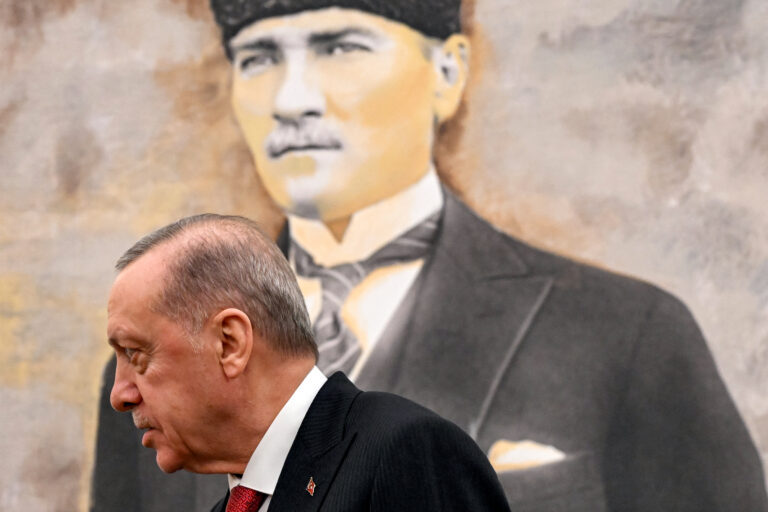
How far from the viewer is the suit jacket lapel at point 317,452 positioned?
5.24 ft

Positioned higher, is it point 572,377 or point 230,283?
point 230,283

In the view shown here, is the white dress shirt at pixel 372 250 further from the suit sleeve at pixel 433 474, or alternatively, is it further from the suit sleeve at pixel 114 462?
the suit sleeve at pixel 433 474

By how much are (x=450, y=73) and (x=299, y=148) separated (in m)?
0.75

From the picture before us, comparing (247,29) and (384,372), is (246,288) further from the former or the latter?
(247,29)

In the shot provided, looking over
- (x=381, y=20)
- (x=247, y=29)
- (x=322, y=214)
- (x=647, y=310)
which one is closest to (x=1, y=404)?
(x=322, y=214)

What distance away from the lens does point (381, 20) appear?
4418 mm

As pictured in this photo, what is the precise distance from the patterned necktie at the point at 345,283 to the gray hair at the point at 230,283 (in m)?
2.53

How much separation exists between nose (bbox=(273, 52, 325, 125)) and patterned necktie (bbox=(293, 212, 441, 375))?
68cm

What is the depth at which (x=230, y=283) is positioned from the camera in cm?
171

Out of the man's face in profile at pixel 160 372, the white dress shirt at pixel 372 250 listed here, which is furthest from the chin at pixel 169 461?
the white dress shirt at pixel 372 250

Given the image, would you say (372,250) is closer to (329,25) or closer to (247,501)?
(329,25)

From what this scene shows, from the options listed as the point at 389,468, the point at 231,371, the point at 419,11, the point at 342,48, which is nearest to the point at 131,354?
the point at 231,371

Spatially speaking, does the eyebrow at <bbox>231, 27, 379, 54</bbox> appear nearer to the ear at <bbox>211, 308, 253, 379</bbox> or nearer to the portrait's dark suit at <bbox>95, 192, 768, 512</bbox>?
the portrait's dark suit at <bbox>95, 192, 768, 512</bbox>

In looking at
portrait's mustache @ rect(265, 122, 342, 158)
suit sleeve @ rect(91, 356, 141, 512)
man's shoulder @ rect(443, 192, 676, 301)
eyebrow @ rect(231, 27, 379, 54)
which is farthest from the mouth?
suit sleeve @ rect(91, 356, 141, 512)
